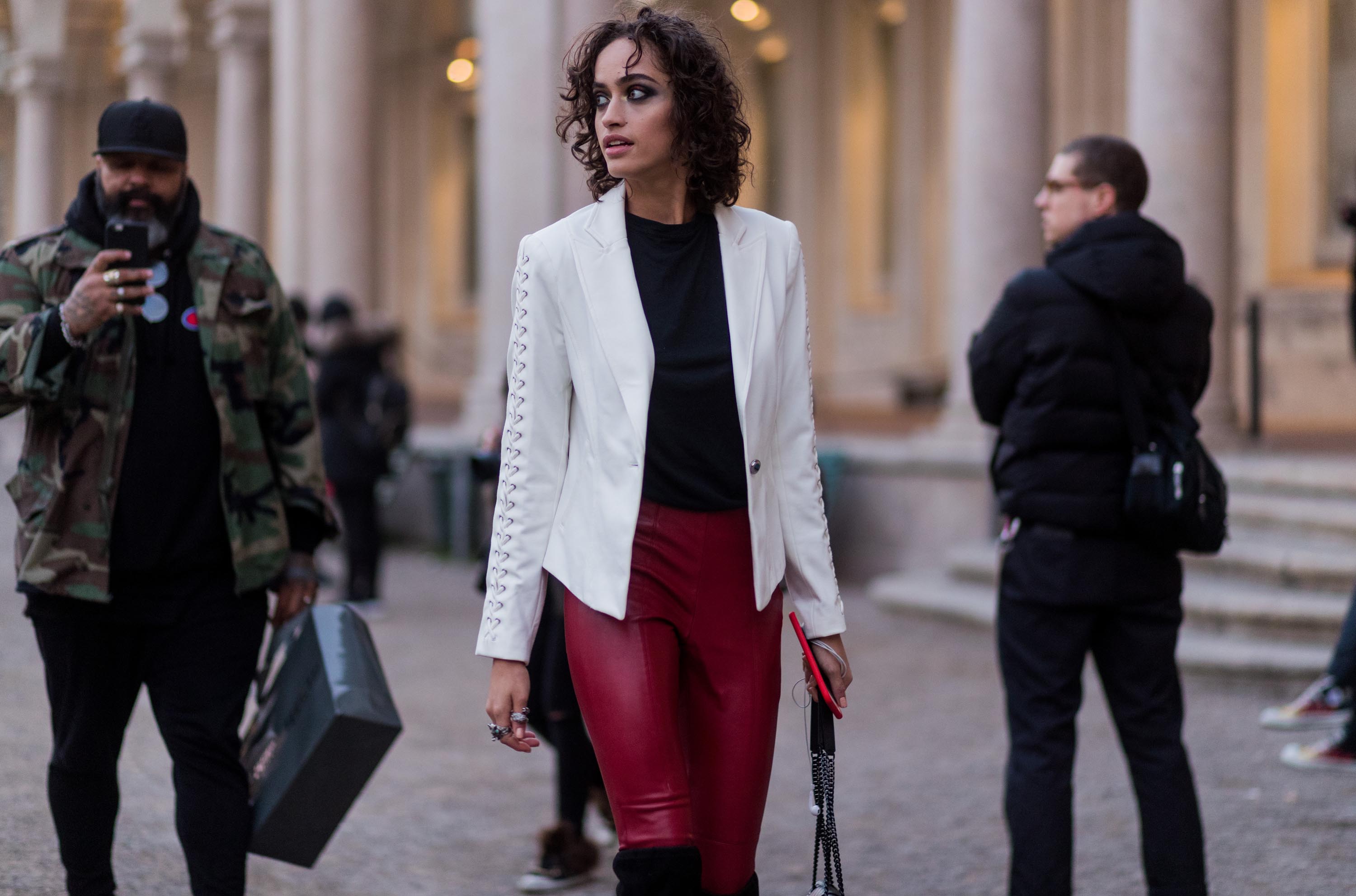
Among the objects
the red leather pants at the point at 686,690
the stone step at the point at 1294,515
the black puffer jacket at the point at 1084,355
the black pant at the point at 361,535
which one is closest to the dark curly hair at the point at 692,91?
the red leather pants at the point at 686,690

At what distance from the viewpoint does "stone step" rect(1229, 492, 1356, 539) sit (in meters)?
8.52

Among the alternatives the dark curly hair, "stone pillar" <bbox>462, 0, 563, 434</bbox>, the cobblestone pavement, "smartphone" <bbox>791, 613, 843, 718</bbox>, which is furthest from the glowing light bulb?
"smartphone" <bbox>791, 613, 843, 718</bbox>

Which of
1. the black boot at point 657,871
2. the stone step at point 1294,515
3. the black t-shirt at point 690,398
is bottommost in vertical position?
the stone step at point 1294,515

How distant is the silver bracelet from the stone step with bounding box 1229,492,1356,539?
6.74 metres

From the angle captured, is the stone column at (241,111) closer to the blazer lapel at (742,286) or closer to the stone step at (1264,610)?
the stone step at (1264,610)

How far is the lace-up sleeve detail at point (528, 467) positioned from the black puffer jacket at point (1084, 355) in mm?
1622

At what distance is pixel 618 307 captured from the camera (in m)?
2.79

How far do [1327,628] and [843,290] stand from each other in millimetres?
13800

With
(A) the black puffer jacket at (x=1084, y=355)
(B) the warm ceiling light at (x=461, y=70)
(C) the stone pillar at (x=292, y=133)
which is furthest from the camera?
(B) the warm ceiling light at (x=461, y=70)

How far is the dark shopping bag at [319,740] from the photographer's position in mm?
3705

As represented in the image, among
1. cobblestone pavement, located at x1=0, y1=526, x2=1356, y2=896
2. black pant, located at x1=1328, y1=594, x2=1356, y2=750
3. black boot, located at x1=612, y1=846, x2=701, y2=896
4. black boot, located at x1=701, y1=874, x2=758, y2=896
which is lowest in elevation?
cobblestone pavement, located at x1=0, y1=526, x2=1356, y2=896

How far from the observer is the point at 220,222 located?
22.3 meters

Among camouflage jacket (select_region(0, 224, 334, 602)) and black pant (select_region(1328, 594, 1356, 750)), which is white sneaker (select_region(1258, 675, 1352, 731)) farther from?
camouflage jacket (select_region(0, 224, 334, 602))

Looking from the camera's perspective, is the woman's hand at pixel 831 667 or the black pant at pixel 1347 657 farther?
the black pant at pixel 1347 657
